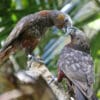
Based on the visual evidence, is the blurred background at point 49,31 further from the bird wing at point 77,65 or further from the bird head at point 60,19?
the bird wing at point 77,65

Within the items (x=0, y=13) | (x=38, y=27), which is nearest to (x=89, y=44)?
(x=38, y=27)

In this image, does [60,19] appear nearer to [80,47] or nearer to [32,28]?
[32,28]

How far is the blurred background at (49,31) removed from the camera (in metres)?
2.54

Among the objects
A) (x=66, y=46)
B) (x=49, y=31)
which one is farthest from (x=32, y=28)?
(x=66, y=46)

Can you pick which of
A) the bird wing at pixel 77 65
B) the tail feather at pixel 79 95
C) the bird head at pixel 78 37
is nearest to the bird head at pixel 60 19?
the bird head at pixel 78 37

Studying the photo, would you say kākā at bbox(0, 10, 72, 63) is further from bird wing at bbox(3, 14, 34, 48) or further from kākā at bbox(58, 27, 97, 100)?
kākā at bbox(58, 27, 97, 100)

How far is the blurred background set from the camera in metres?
2.54

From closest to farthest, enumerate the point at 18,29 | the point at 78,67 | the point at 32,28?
the point at 78,67 → the point at 18,29 → the point at 32,28

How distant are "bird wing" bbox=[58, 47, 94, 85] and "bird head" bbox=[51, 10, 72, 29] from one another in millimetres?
368

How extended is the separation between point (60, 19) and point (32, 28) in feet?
0.94

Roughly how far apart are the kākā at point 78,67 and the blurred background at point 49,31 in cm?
16

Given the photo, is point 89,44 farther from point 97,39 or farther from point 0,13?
point 0,13

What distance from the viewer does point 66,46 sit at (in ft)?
8.28

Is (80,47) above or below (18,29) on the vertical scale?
below
